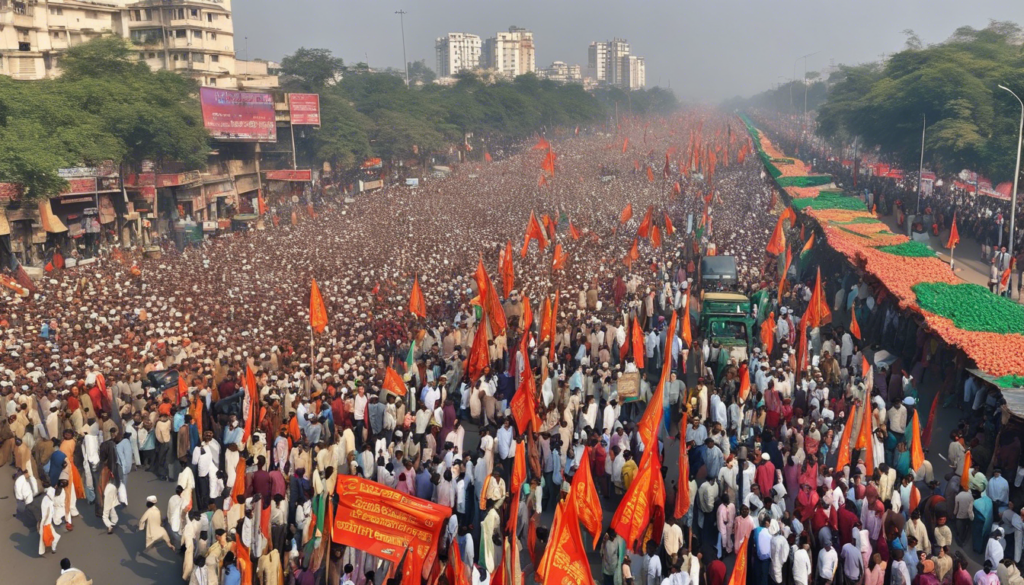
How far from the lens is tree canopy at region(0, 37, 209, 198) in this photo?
27562 millimetres

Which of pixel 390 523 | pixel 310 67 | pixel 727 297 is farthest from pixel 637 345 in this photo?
pixel 310 67

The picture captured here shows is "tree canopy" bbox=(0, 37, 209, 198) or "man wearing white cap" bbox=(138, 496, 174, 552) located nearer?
"man wearing white cap" bbox=(138, 496, 174, 552)

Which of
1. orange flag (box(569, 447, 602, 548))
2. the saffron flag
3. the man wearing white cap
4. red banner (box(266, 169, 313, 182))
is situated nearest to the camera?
orange flag (box(569, 447, 602, 548))

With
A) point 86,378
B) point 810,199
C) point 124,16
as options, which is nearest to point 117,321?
point 86,378

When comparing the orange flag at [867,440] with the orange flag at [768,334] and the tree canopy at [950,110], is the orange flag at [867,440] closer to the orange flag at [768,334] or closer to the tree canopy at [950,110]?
the orange flag at [768,334]

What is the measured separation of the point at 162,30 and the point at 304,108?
16647mm

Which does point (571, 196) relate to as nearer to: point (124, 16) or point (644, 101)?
point (124, 16)

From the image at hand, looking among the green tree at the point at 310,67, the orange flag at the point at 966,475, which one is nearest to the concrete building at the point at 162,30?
the green tree at the point at 310,67

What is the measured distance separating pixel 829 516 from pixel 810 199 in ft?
79.6

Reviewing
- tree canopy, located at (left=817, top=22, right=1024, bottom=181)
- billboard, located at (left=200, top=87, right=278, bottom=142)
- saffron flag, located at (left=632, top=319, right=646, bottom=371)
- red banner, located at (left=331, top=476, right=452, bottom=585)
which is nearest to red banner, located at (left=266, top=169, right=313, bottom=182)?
billboard, located at (left=200, top=87, right=278, bottom=142)

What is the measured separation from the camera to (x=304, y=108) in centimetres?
5081

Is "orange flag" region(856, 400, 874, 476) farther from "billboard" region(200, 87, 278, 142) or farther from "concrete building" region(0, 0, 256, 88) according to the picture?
"concrete building" region(0, 0, 256, 88)

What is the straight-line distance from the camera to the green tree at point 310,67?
62.9 meters

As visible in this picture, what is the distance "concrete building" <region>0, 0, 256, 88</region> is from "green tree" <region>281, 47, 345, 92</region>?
9.22 ft
